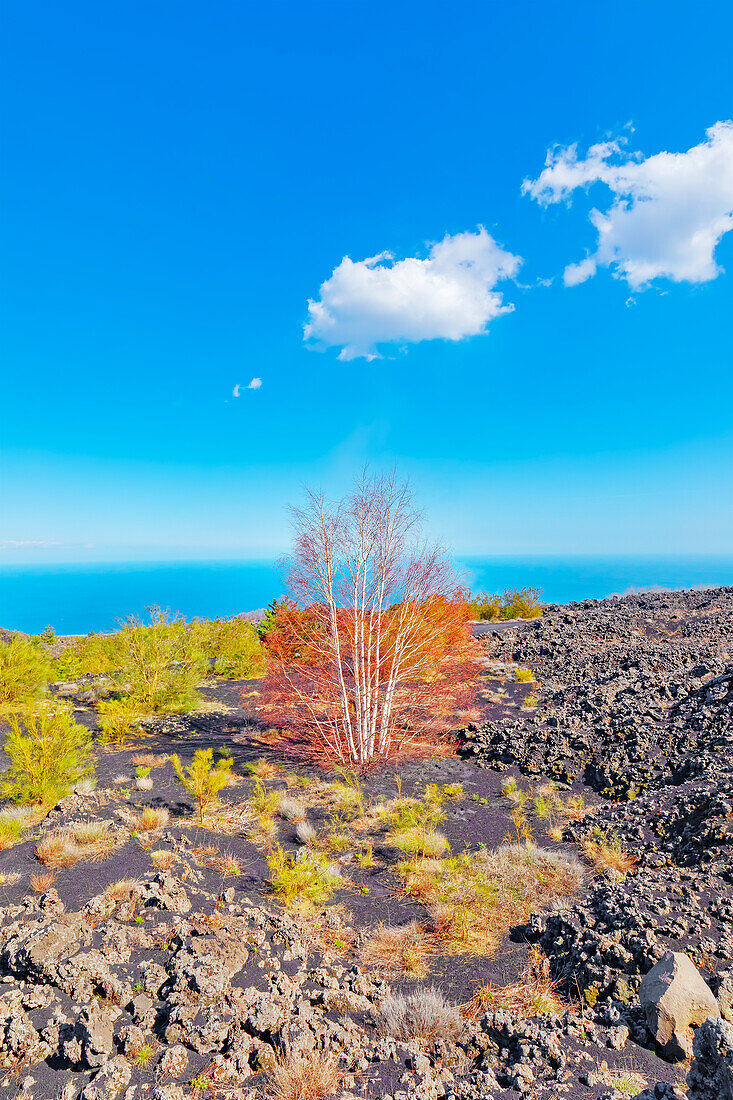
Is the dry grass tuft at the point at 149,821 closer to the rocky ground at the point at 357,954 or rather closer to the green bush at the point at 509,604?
the rocky ground at the point at 357,954

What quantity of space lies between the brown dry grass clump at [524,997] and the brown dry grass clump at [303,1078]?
139 cm

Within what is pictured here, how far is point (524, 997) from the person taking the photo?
441 cm

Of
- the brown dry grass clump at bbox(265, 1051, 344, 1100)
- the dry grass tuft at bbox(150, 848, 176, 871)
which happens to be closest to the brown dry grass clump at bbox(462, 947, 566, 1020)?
the brown dry grass clump at bbox(265, 1051, 344, 1100)

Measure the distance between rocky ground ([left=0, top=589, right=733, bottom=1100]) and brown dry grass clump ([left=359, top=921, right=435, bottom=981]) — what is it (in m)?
0.05

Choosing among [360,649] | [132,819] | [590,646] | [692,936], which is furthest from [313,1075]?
[590,646]

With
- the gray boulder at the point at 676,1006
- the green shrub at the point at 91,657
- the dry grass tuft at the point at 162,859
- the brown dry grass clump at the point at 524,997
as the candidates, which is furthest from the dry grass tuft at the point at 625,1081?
the green shrub at the point at 91,657

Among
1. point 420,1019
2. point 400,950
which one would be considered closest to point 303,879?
point 400,950

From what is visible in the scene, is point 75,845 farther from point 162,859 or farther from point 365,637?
point 365,637

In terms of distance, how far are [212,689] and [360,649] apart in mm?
9648

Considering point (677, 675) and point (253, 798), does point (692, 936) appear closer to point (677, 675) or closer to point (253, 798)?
point (253, 798)

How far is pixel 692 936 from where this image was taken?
4.64m

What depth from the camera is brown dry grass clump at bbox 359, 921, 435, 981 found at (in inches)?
193

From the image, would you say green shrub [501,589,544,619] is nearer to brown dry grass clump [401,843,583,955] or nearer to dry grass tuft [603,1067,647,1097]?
brown dry grass clump [401,843,583,955]

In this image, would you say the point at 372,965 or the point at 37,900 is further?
the point at 37,900
